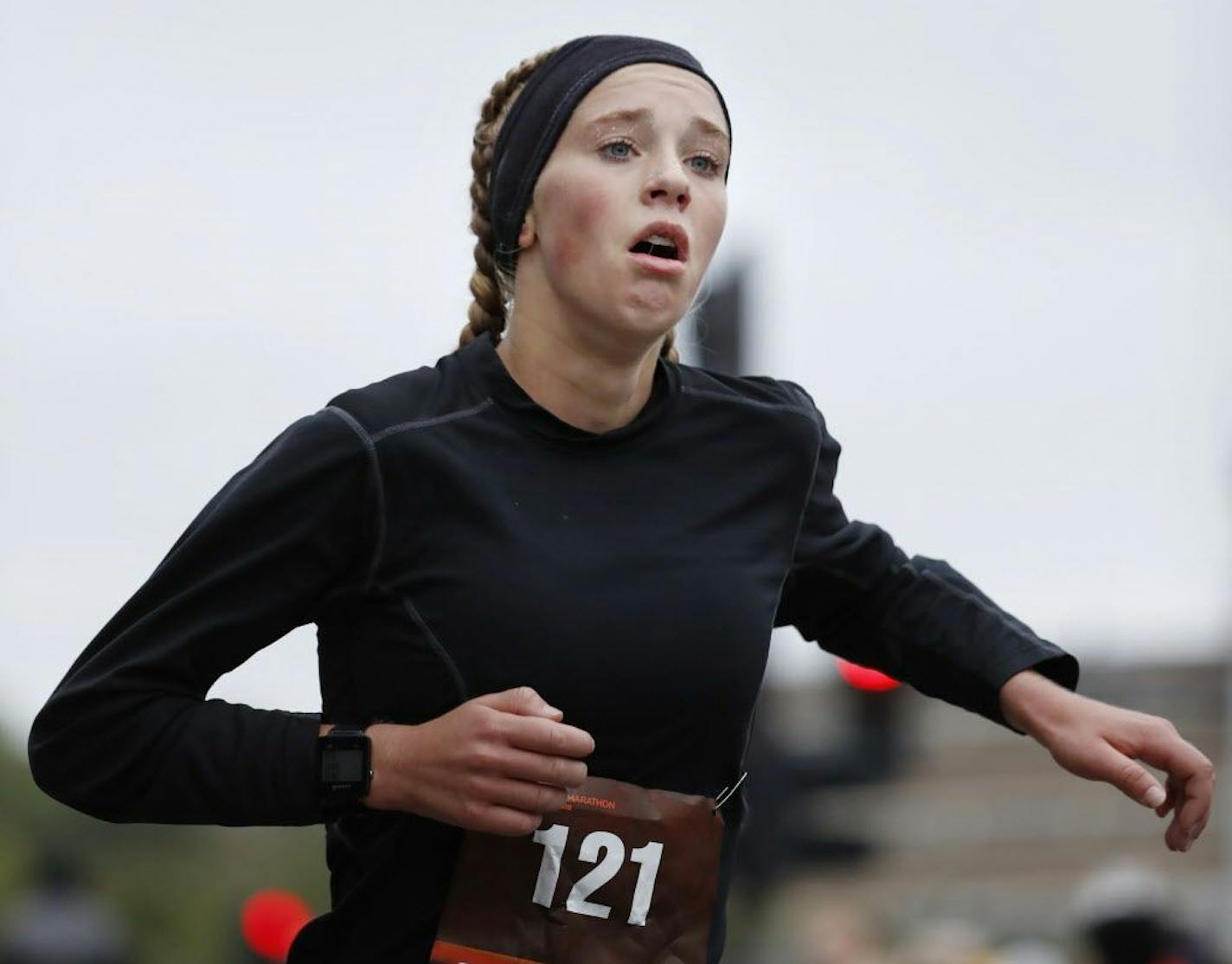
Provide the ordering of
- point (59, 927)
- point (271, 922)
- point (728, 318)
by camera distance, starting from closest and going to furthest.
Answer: point (271, 922), point (59, 927), point (728, 318)

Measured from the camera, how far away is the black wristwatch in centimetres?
307

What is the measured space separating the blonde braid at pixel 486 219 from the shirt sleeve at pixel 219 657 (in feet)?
1.76

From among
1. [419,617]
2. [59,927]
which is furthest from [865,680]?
[419,617]

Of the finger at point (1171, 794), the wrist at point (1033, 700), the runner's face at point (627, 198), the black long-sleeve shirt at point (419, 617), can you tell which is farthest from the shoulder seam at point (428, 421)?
the finger at point (1171, 794)

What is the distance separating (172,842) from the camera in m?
72.0

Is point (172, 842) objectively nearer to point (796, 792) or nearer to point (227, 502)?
point (796, 792)

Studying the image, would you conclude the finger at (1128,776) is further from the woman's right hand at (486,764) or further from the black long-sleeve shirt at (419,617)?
the woman's right hand at (486,764)

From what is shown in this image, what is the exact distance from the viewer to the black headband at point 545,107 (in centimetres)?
340

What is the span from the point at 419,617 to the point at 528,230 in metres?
0.64

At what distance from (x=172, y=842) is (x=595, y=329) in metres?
70.9

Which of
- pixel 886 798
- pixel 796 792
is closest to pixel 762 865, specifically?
pixel 796 792

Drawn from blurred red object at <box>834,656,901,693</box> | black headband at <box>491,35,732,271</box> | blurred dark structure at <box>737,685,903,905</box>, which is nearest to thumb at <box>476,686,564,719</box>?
black headband at <box>491,35,732,271</box>

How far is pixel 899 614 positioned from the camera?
3.68m

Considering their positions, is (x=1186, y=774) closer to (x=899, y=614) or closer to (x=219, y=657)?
(x=899, y=614)
